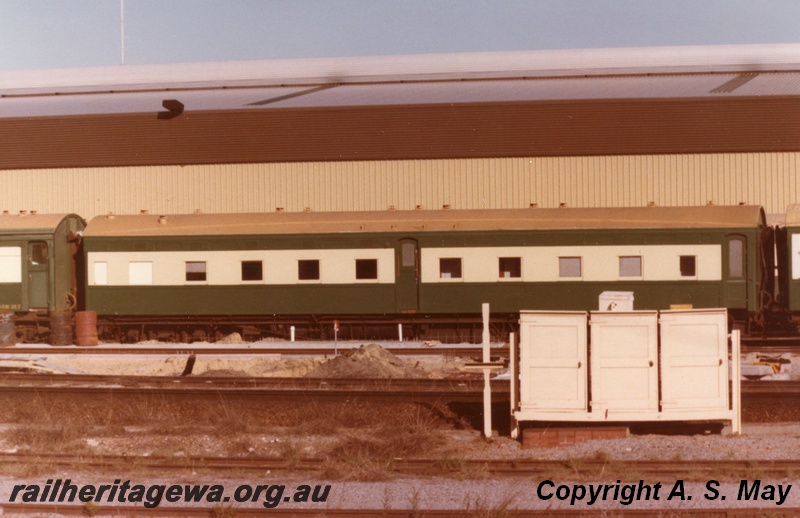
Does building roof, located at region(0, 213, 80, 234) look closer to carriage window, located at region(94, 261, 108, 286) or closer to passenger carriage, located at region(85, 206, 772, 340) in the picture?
passenger carriage, located at region(85, 206, 772, 340)

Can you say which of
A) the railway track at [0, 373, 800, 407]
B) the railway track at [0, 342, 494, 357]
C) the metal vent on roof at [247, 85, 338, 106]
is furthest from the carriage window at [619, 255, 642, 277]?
the metal vent on roof at [247, 85, 338, 106]

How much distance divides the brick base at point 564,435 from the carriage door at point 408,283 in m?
12.6

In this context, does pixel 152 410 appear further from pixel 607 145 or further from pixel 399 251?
pixel 607 145

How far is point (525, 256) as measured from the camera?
24438mm

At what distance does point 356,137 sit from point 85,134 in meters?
10.7

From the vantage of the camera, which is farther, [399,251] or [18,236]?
[18,236]

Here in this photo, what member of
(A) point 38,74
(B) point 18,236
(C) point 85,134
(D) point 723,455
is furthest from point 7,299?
(D) point 723,455

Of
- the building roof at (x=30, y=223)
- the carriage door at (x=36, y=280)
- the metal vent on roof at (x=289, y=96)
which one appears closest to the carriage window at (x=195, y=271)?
the carriage door at (x=36, y=280)

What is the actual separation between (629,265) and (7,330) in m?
17.7

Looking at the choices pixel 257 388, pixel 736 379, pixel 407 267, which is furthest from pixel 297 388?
pixel 407 267

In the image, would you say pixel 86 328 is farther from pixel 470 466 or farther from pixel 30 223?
pixel 470 466

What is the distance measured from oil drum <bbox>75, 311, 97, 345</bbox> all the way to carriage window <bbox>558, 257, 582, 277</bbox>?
44.2ft

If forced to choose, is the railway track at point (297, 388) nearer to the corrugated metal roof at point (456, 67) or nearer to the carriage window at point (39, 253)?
the carriage window at point (39, 253)

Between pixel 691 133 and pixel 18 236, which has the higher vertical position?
pixel 691 133
